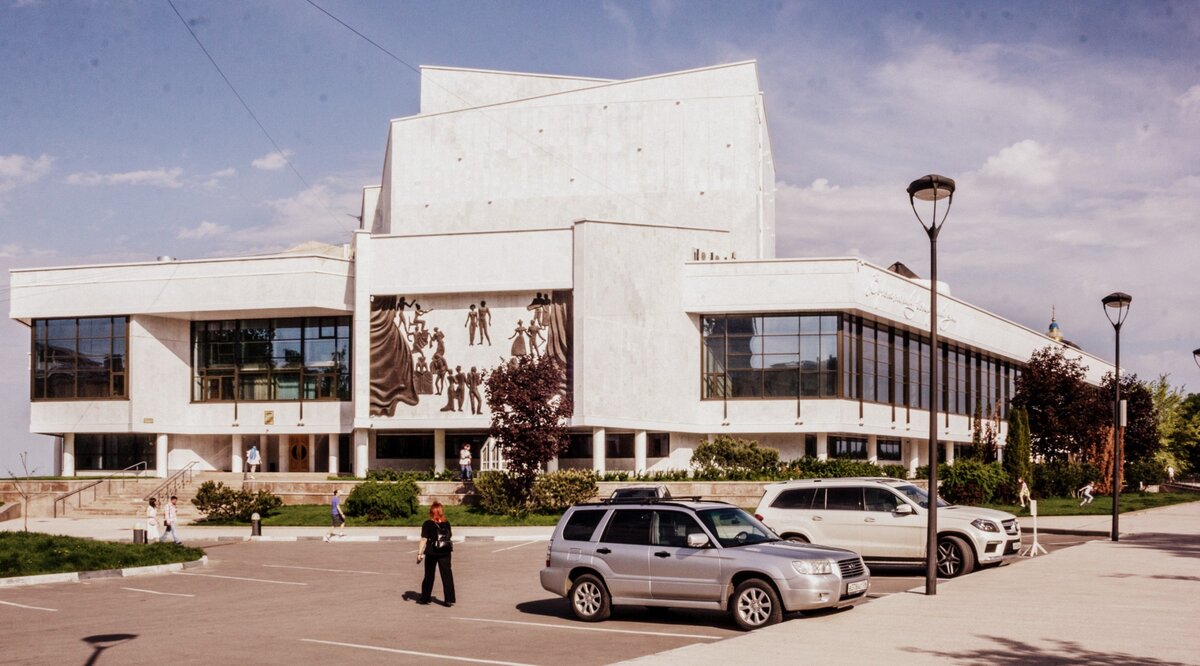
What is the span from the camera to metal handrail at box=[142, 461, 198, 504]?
48094 mm

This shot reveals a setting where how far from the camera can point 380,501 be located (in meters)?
41.1

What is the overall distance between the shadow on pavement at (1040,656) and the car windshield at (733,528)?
148 inches

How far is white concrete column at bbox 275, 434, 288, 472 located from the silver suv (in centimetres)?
4373

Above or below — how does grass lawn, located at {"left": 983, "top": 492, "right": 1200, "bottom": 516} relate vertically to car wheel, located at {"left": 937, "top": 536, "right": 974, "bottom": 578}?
below

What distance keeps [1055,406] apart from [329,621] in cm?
4708

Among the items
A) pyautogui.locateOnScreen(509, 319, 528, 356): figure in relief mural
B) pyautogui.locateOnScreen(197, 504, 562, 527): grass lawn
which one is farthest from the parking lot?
pyautogui.locateOnScreen(509, 319, 528, 356): figure in relief mural

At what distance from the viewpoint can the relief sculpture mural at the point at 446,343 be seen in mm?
49969

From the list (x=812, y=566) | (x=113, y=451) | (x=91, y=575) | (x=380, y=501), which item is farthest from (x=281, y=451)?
(x=812, y=566)

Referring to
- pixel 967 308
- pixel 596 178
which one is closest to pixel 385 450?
pixel 596 178

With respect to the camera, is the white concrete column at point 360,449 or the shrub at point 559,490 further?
the white concrete column at point 360,449

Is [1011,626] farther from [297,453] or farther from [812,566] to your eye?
[297,453]

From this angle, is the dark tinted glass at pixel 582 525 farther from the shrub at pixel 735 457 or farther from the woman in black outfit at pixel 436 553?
the shrub at pixel 735 457

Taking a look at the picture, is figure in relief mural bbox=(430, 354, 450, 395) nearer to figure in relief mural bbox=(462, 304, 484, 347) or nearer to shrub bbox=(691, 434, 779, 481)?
figure in relief mural bbox=(462, 304, 484, 347)

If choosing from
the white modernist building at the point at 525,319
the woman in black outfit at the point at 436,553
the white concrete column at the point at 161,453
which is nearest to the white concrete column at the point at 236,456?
the white modernist building at the point at 525,319
